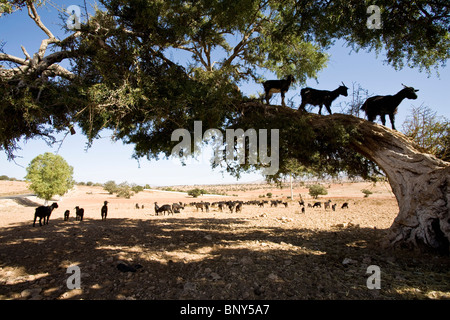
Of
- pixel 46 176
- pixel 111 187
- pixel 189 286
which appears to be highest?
pixel 46 176

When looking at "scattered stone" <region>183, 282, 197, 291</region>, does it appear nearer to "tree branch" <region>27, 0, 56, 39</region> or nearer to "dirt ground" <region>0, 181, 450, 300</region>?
"dirt ground" <region>0, 181, 450, 300</region>

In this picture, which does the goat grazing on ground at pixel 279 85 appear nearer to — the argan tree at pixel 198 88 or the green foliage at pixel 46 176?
the argan tree at pixel 198 88

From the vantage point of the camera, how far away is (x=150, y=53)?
7.26 metres

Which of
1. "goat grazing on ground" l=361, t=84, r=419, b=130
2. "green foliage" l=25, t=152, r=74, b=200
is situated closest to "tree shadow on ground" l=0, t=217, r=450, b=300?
"goat grazing on ground" l=361, t=84, r=419, b=130

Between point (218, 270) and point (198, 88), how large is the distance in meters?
4.81

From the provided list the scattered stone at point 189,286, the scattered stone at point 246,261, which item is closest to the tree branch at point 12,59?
the scattered stone at point 189,286

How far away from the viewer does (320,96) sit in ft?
27.1

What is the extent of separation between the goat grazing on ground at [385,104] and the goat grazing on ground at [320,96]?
2.96 ft

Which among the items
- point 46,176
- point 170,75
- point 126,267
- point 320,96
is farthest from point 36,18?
point 46,176

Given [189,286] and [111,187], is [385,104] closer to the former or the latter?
[189,286]

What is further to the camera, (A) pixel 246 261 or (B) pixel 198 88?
(B) pixel 198 88

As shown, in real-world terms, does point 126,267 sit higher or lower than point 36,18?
lower
